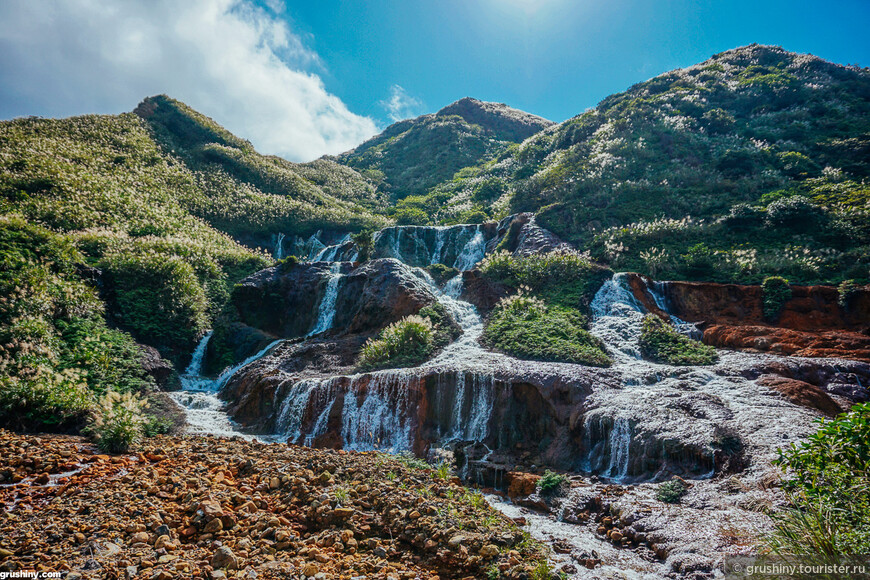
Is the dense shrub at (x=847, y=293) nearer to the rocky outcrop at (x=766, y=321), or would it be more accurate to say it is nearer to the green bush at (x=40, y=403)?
the rocky outcrop at (x=766, y=321)

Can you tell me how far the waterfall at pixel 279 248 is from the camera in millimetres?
32875

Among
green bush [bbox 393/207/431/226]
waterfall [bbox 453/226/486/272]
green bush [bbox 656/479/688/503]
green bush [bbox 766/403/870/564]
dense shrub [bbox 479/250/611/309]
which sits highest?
green bush [bbox 393/207/431/226]

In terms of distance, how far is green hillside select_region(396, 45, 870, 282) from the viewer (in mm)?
19234

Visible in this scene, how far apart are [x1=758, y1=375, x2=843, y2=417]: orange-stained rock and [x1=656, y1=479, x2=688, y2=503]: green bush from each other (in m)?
4.64

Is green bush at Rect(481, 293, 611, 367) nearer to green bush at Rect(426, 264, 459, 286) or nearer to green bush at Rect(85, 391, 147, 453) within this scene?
green bush at Rect(426, 264, 459, 286)

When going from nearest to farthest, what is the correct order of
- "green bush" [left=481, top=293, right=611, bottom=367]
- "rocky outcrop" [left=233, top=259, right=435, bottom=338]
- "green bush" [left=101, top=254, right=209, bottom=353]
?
"green bush" [left=481, top=293, right=611, bottom=367] < "green bush" [left=101, top=254, right=209, bottom=353] < "rocky outcrop" [left=233, top=259, right=435, bottom=338]

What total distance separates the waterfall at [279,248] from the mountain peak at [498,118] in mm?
45757

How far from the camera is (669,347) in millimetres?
13914

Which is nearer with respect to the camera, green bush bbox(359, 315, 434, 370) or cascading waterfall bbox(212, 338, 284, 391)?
green bush bbox(359, 315, 434, 370)

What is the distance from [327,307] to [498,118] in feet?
200

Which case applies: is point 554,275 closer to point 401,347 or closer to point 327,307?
point 401,347

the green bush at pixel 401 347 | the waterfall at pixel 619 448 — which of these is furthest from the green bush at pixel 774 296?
the green bush at pixel 401 347

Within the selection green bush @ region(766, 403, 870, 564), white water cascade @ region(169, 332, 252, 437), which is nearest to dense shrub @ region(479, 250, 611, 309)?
white water cascade @ region(169, 332, 252, 437)

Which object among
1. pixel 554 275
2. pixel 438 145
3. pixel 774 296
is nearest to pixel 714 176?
pixel 774 296
